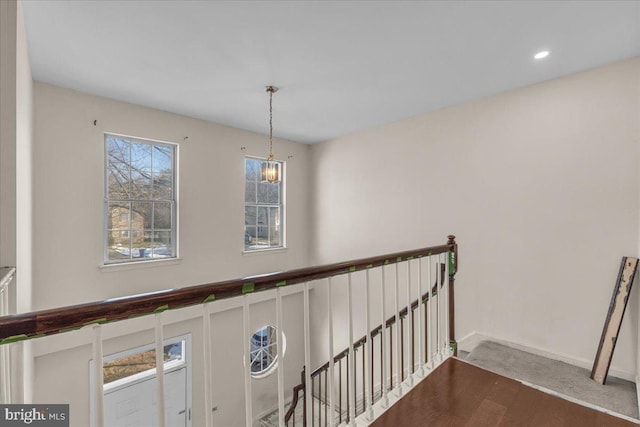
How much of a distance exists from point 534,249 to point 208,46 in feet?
11.9

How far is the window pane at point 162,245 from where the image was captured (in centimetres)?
398

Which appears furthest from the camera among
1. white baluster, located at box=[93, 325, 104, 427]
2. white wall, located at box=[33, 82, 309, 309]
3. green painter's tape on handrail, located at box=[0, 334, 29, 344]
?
white wall, located at box=[33, 82, 309, 309]

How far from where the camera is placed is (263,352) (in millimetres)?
5281

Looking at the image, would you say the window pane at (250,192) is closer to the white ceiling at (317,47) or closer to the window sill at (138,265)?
the window sill at (138,265)

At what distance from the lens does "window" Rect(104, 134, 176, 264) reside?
3650 millimetres

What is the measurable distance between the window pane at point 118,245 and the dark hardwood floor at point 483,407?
140 inches

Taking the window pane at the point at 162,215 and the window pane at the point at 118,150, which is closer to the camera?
the window pane at the point at 118,150

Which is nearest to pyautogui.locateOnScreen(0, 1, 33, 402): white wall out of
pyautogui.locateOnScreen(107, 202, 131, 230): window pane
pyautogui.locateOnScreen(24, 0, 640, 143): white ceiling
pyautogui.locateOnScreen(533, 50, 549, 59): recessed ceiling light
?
pyautogui.locateOnScreen(24, 0, 640, 143): white ceiling

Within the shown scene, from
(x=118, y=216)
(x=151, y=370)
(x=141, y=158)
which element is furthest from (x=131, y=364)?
(x=141, y=158)

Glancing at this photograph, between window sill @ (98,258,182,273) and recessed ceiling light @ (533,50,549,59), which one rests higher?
recessed ceiling light @ (533,50,549,59)

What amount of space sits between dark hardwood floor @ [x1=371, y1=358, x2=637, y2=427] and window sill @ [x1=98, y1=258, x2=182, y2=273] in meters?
3.38

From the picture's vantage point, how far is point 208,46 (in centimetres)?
242

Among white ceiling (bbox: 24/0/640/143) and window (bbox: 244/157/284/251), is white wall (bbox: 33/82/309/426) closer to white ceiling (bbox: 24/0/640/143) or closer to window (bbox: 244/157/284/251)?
window (bbox: 244/157/284/251)

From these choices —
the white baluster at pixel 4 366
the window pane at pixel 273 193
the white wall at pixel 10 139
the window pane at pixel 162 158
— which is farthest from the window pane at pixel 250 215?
the white baluster at pixel 4 366
